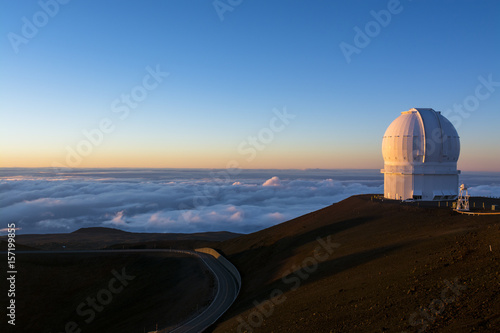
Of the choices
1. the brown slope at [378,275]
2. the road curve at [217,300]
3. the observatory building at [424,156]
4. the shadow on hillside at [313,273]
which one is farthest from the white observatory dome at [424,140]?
the road curve at [217,300]

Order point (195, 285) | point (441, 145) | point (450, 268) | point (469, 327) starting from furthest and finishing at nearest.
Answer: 1. point (441, 145)
2. point (195, 285)
3. point (450, 268)
4. point (469, 327)

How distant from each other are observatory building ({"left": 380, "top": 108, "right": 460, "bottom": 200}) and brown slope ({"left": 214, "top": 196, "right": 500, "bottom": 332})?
4.63 metres

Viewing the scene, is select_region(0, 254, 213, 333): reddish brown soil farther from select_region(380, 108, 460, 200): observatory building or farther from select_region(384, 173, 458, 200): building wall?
select_region(380, 108, 460, 200): observatory building

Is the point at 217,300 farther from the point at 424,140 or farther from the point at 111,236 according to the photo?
the point at 111,236

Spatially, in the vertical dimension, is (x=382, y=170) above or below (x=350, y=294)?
above

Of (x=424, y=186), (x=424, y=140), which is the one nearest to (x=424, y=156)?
(x=424, y=140)

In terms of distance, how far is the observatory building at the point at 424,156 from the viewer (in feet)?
137

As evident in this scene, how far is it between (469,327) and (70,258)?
47123 mm

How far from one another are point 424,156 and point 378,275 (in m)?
25.5

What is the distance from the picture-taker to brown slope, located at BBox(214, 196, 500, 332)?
14.1m

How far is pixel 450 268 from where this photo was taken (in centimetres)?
1795

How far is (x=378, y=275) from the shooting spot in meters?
20.5

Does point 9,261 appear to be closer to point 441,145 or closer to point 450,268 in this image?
point 450,268

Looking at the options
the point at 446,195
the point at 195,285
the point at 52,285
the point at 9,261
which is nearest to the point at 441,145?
the point at 446,195
